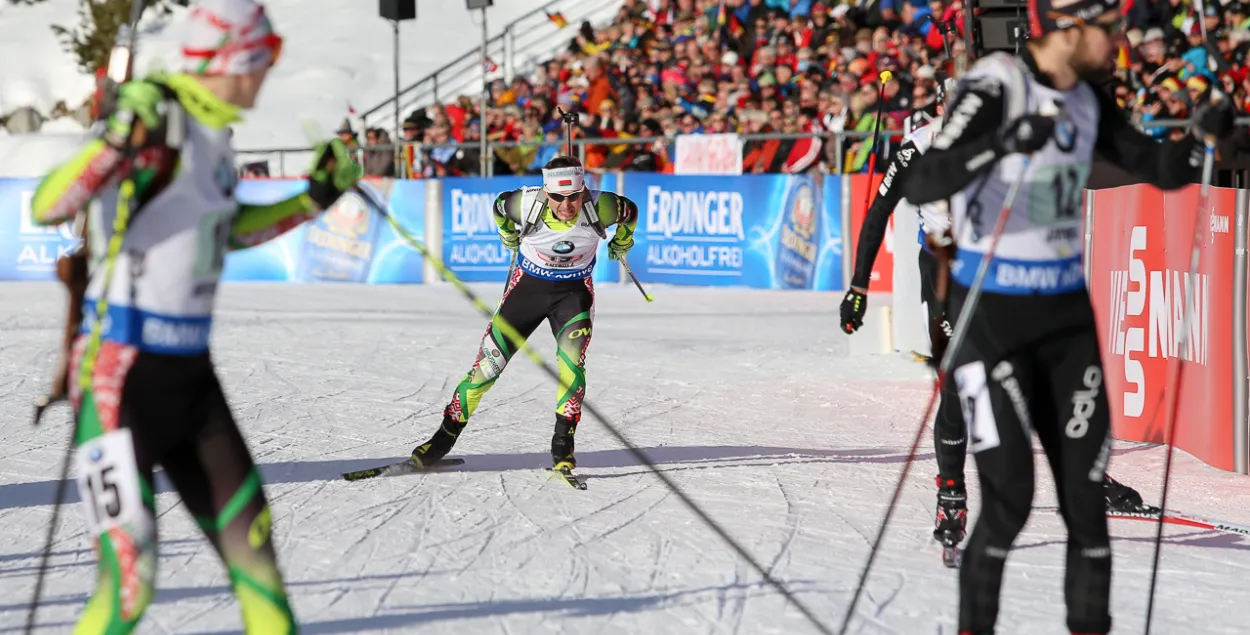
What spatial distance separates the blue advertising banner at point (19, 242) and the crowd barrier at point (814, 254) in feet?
0.07

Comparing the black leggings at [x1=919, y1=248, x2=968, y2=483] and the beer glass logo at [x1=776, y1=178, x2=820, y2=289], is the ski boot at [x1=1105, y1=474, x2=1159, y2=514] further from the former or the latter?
the beer glass logo at [x1=776, y1=178, x2=820, y2=289]

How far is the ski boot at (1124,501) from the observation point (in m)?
6.69

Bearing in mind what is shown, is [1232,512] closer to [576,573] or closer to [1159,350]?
[1159,350]

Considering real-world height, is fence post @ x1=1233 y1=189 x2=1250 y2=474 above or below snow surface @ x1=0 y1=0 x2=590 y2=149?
below

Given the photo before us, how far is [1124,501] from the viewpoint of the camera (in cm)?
673

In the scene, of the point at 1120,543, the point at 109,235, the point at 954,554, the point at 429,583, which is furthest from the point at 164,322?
the point at 1120,543

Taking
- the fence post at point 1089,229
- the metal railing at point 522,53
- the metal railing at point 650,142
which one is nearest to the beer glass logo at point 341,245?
the metal railing at point 650,142

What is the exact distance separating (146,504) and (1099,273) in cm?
701

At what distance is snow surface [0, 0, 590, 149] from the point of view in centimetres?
3259

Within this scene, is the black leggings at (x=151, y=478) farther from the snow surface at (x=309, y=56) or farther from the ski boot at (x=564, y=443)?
the snow surface at (x=309, y=56)

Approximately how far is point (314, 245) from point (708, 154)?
588 cm

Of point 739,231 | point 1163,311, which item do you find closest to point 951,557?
point 1163,311

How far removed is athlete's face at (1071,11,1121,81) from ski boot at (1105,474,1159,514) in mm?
3401

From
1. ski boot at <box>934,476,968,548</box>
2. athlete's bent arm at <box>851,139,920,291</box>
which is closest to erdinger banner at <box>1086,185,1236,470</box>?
ski boot at <box>934,476,968,548</box>
